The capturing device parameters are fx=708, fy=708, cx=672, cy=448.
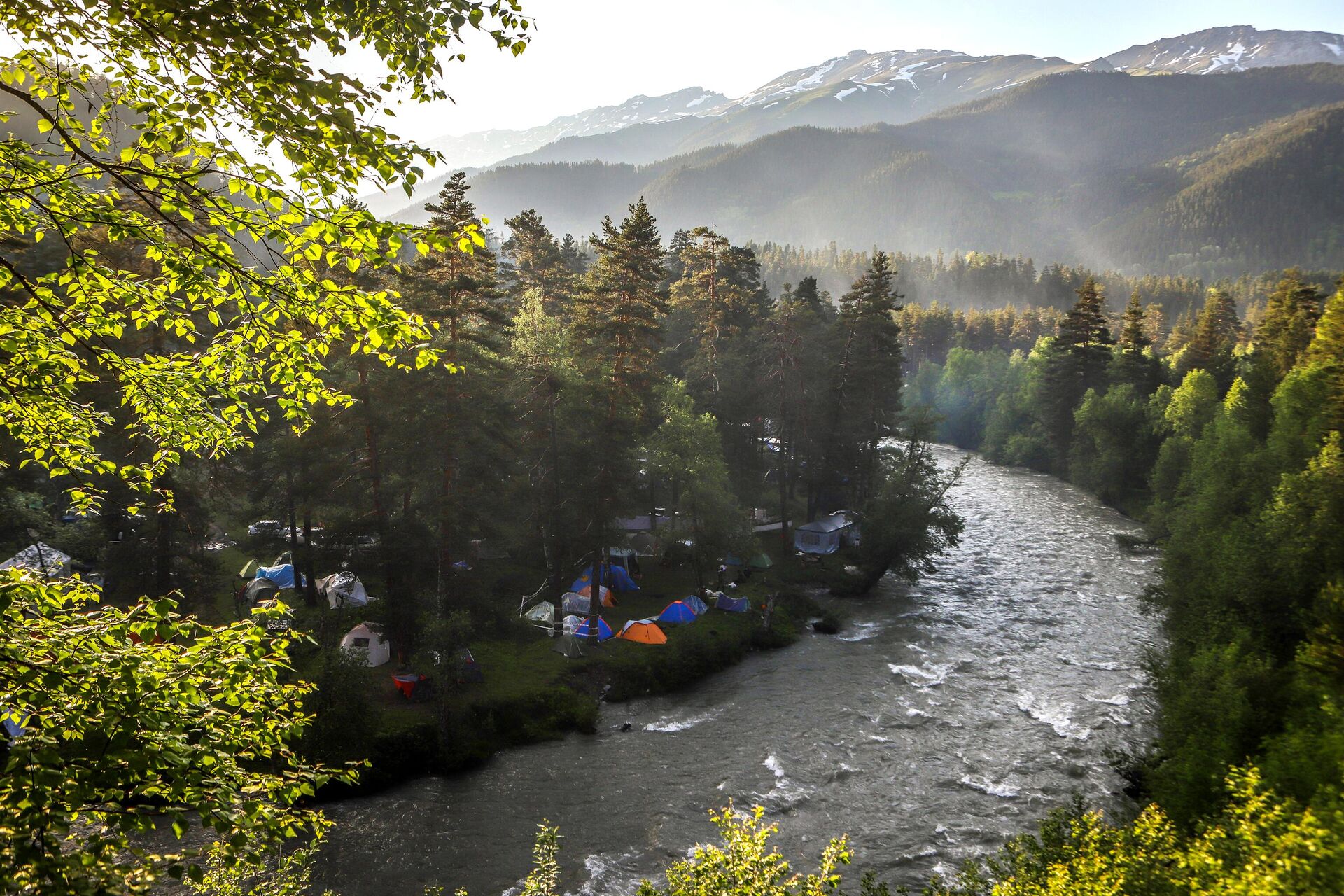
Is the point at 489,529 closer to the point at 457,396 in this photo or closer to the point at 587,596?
the point at 457,396

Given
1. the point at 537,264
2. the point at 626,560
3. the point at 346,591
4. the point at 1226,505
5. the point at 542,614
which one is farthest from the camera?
the point at 537,264

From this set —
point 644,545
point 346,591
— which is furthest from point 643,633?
point 346,591

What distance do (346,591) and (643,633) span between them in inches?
549

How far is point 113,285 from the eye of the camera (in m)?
4.85

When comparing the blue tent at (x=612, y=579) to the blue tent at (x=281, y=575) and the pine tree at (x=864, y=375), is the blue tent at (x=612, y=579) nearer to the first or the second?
the blue tent at (x=281, y=575)

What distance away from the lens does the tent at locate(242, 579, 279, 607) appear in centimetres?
3338

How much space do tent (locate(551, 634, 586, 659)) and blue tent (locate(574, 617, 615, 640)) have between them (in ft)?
1.91

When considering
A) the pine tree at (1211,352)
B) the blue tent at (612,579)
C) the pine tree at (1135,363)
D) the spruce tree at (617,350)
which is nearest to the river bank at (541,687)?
the blue tent at (612,579)

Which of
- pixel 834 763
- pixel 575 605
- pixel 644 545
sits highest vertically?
pixel 575 605

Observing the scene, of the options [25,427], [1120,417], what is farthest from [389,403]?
[1120,417]

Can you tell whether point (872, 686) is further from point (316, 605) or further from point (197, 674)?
point (197, 674)

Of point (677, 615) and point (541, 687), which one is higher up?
point (541, 687)

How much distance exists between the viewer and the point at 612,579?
38719 mm

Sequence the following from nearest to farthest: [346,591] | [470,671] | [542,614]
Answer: [470,671] → [346,591] → [542,614]
